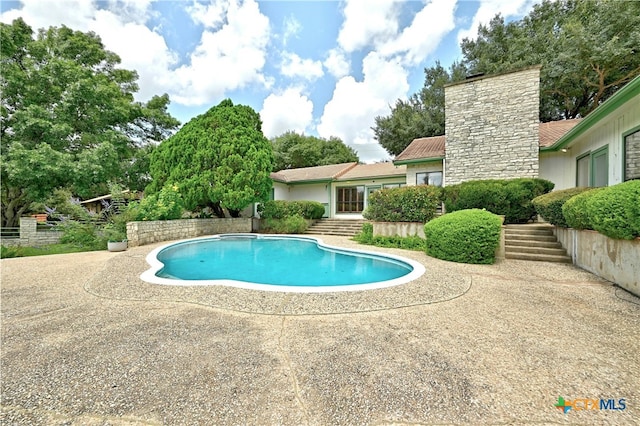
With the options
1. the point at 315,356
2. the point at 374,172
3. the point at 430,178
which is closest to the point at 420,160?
the point at 430,178

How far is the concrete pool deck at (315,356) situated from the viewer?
177cm

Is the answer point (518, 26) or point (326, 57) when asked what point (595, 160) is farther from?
point (518, 26)

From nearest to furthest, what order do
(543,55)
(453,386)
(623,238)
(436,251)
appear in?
(453,386) < (623,238) < (436,251) < (543,55)

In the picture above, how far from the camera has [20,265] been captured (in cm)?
654

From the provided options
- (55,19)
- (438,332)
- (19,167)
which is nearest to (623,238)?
(438,332)

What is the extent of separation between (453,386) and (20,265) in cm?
990

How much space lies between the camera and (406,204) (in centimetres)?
995

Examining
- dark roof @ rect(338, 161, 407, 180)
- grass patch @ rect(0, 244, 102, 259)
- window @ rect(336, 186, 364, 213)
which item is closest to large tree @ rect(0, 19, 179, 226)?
grass patch @ rect(0, 244, 102, 259)

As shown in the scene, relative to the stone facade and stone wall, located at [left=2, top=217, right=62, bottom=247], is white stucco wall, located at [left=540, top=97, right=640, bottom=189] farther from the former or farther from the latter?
stone wall, located at [left=2, top=217, right=62, bottom=247]

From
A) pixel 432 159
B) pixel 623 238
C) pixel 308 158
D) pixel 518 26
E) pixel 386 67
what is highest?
pixel 518 26

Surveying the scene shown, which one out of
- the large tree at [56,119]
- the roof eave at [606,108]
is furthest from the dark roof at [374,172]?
→ the large tree at [56,119]

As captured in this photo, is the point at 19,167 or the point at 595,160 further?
the point at 19,167

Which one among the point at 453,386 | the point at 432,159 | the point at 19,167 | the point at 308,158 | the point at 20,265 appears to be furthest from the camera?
the point at 308,158

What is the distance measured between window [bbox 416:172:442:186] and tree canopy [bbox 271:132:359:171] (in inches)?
714
